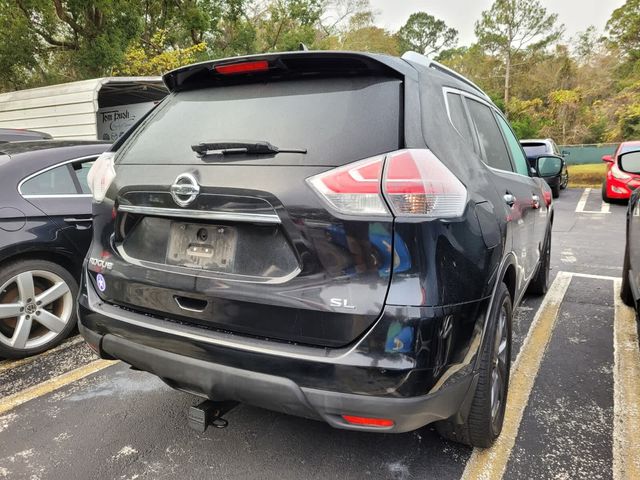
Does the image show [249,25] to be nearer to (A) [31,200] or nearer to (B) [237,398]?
(A) [31,200]

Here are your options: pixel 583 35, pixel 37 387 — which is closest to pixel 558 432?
pixel 37 387

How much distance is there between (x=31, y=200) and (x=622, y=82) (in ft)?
103

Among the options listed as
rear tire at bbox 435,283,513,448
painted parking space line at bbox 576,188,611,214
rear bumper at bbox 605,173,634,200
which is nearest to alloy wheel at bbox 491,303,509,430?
rear tire at bbox 435,283,513,448

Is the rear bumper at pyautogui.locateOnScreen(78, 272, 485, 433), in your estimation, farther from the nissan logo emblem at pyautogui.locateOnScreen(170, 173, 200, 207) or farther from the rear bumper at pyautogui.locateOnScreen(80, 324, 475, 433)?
the nissan logo emblem at pyautogui.locateOnScreen(170, 173, 200, 207)

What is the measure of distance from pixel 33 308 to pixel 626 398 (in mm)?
3800

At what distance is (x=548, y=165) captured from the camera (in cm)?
376

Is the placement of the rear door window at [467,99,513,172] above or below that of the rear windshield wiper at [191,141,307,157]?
below

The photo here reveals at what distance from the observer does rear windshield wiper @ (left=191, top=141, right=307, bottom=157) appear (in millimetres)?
1770

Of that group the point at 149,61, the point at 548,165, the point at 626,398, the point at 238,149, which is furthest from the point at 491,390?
the point at 149,61

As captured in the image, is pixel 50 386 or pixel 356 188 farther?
pixel 50 386

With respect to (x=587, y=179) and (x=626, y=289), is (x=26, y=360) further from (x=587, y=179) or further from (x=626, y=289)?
(x=587, y=179)

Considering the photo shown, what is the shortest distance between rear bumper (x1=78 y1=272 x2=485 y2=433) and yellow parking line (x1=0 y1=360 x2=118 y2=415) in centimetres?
133

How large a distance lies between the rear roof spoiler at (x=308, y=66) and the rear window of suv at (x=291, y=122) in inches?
1.3

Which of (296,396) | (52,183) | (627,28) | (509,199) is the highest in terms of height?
(627,28)
